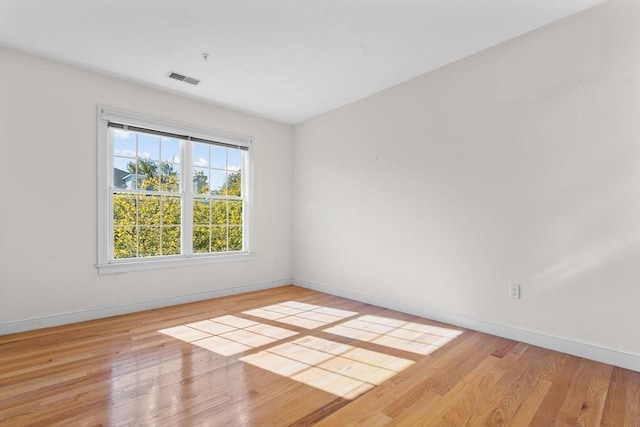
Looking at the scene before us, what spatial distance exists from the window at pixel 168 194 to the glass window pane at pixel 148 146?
1 centimetres

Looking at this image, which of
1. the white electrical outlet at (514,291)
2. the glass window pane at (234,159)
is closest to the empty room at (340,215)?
the white electrical outlet at (514,291)

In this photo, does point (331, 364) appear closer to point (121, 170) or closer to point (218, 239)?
point (218, 239)

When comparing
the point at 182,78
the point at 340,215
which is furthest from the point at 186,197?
the point at 340,215

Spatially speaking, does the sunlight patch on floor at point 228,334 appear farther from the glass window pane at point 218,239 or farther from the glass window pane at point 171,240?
the glass window pane at point 218,239

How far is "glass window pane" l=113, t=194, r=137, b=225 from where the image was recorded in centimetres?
364

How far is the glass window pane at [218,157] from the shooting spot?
4482mm

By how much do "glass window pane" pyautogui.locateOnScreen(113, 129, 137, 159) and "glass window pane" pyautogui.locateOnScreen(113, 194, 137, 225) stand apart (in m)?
0.50

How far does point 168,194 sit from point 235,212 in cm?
99

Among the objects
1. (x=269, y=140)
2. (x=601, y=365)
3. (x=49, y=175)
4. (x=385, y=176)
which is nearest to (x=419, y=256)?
(x=385, y=176)

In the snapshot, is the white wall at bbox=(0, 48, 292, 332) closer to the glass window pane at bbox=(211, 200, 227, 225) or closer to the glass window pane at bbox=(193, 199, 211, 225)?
the glass window pane at bbox=(193, 199, 211, 225)

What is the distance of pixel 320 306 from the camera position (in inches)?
157

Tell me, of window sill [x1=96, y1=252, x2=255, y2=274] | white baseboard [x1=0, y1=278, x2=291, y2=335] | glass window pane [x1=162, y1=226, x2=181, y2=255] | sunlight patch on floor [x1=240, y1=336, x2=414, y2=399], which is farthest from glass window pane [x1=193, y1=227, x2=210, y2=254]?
sunlight patch on floor [x1=240, y1=336, x2=414, y2=399]

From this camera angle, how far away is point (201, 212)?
4.33 meters

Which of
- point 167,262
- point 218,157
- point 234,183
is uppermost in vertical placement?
point 218,157
